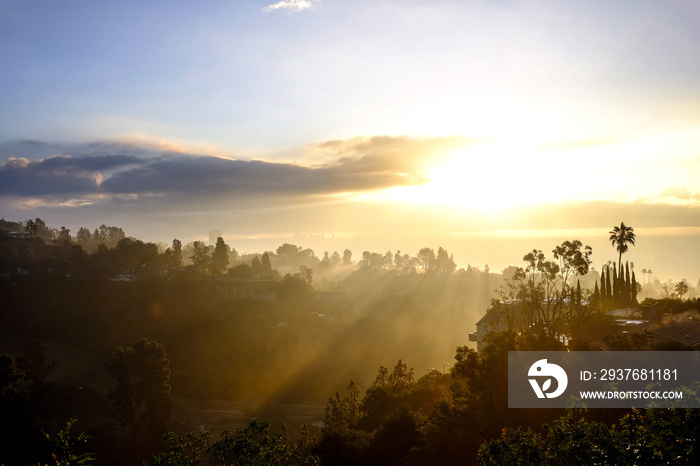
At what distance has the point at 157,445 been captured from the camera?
143 ft

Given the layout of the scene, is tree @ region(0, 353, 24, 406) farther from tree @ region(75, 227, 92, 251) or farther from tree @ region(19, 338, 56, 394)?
tree @ region(75, 227, 92, 251)

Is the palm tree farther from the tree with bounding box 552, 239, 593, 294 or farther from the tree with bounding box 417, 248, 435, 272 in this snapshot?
the tree with bounding box 417, 248, 435, 272

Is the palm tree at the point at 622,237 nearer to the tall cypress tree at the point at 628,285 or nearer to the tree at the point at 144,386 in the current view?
the tall cypress tree at the point at 628,285

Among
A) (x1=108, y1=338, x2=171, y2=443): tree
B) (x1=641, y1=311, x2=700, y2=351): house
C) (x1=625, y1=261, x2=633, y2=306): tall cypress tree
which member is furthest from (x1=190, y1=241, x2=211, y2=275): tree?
(x1=641, y1=311, x2=700, y2=351): house

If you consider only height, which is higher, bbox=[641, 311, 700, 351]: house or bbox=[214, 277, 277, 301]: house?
bbox=[641, 311, 700, 351]: house

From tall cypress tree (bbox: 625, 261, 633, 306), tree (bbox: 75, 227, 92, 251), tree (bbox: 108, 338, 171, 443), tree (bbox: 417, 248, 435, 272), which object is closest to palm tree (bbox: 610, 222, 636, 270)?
tall cypress tree (bbox: 625, 261, 633, 306)

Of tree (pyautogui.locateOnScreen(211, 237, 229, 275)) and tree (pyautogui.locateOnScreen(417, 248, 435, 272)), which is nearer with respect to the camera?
tree (pyautogui.locateOnScreen(211, 237, 229, 275))

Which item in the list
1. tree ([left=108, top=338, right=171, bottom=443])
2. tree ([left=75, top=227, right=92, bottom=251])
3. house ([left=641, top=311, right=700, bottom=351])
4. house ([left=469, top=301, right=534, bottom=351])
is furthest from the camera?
tree ([left=75, top=227, right=92, bottom=251])

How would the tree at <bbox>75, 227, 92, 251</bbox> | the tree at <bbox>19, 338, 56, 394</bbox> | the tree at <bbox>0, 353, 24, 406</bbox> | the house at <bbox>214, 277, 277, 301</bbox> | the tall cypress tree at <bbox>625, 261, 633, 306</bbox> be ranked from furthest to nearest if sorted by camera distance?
1. the tree at <bbox>75, 227, 92, 251</bbox>
2. the house at <bbox>214, 277, 277, 301</bbox>
3. the tall cypress tree at <bbox>625, 261, 633, 306</bbox>
4. the tree at <bbox>19, 338, 56, 394</bbox>
5. the tree at <bbox>0, 353, 24, 406</bbox>

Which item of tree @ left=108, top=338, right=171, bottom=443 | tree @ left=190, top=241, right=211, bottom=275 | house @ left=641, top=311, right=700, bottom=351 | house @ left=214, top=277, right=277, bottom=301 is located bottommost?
tree @ left=108, top=338, right=171, bottom=443

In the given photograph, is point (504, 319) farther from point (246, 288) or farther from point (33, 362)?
point (246, 288)

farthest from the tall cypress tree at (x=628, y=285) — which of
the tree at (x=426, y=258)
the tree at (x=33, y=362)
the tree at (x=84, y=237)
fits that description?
the tree at (x=84, y=237)

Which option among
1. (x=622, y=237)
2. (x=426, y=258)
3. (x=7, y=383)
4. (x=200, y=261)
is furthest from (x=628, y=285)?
(x=426, y=258)

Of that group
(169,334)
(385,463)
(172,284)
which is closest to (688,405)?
(385,463)
